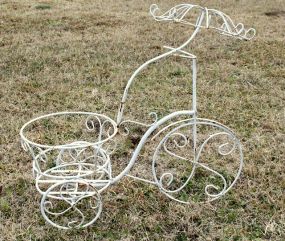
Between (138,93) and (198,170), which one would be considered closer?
(198,170)

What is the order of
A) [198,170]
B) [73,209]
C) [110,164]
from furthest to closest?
[198,170]
[110,164]
[73,209]

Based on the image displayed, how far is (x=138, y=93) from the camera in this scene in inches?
166

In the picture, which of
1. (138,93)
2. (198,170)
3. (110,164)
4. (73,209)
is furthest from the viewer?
(138,93)

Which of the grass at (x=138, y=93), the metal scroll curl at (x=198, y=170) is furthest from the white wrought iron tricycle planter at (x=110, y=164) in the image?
the grass at (x=138, y=93)

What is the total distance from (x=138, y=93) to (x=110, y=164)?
1549 mm

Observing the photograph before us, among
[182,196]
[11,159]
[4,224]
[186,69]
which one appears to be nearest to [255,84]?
[186,69]

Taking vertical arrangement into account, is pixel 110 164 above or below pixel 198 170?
above

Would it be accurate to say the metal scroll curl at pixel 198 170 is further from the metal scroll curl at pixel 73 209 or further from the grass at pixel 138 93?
the metal scroll curl at pixel 73 209

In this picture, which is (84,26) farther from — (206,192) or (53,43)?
(206,192)

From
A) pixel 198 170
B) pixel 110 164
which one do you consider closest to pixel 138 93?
pixel 198 170

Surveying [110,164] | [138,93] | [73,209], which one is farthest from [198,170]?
[138,93]

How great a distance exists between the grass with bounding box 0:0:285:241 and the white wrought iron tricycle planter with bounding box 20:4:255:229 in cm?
10

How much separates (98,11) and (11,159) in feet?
16.4

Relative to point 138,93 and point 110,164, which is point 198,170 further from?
point 138,93
